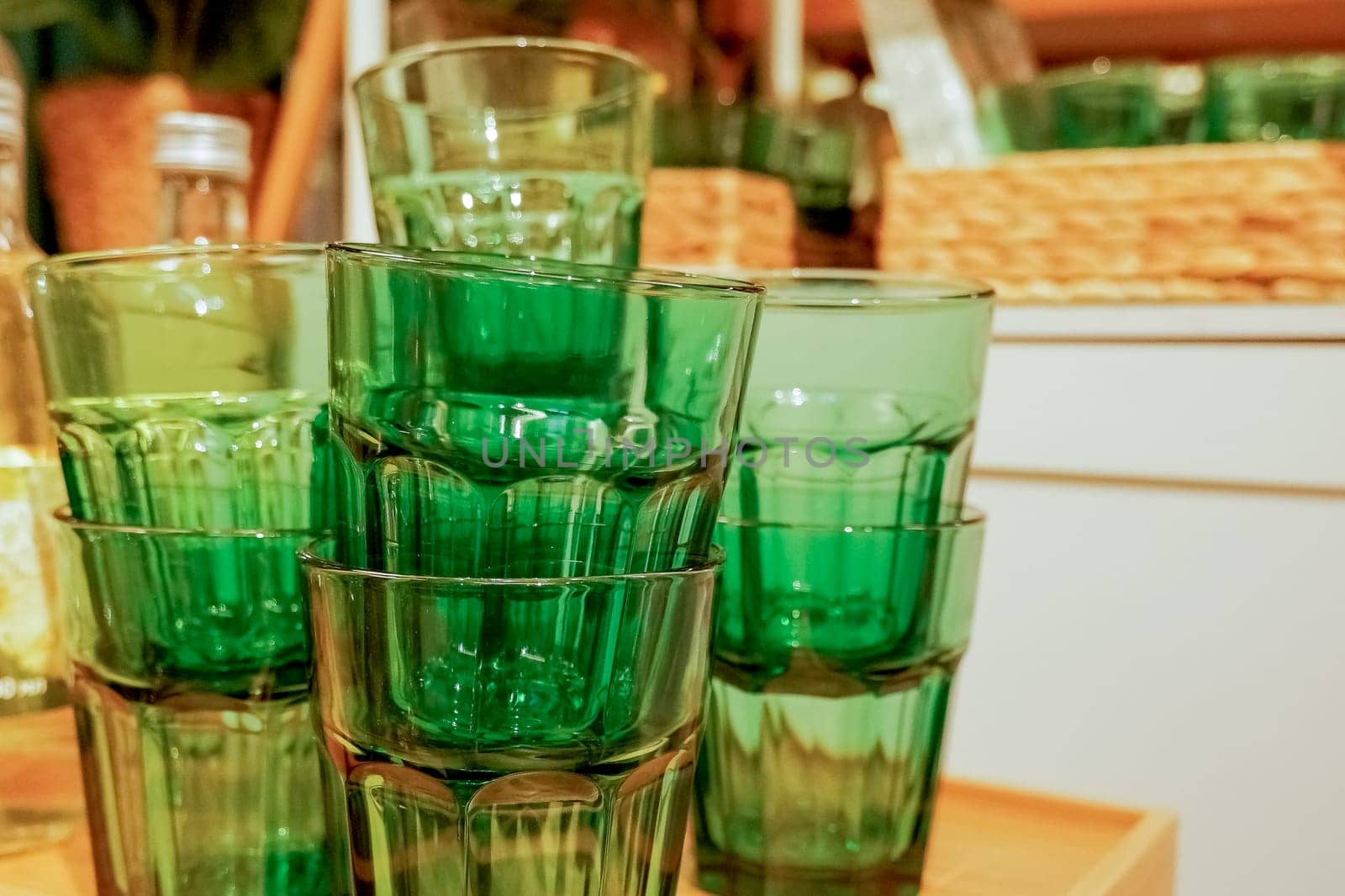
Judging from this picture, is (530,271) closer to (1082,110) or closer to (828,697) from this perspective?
(828,697)

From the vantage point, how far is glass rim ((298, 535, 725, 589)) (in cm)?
25

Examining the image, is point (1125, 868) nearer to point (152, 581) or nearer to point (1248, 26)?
point (152, 581)

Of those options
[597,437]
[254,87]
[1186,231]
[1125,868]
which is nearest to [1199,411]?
[1186,231]

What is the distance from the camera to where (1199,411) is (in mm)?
662

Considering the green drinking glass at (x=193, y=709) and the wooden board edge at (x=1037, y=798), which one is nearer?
the green drinking glass at (x=193, y=709)

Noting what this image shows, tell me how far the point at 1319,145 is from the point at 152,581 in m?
0.63

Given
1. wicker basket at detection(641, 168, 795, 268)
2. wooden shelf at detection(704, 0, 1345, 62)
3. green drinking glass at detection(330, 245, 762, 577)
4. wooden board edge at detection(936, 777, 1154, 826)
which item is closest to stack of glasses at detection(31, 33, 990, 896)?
green drinking glass at detection(330, 245, 762, 577)

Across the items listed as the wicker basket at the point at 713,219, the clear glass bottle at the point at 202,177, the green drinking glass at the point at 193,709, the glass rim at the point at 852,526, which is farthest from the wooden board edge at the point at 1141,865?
the wicker basket at the point at 713,219

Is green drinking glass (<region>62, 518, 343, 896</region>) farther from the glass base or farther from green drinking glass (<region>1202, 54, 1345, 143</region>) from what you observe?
green drinking glass (<region>1202, 54, 1345, 143</region>)

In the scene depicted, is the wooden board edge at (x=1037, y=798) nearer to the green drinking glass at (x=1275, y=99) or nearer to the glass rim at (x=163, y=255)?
the glass rim at (x=163, y=255)

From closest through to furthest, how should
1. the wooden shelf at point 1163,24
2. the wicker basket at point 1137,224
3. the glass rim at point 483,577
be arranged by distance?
the glass rim at point 483,577, the wicker basket at point 1137,224, the wooden shelf at point 1163,24

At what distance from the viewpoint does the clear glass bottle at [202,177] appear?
0.39 m

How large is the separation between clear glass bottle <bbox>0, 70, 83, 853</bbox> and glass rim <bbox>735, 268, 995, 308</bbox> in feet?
0.74

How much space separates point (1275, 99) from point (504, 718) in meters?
0.63
